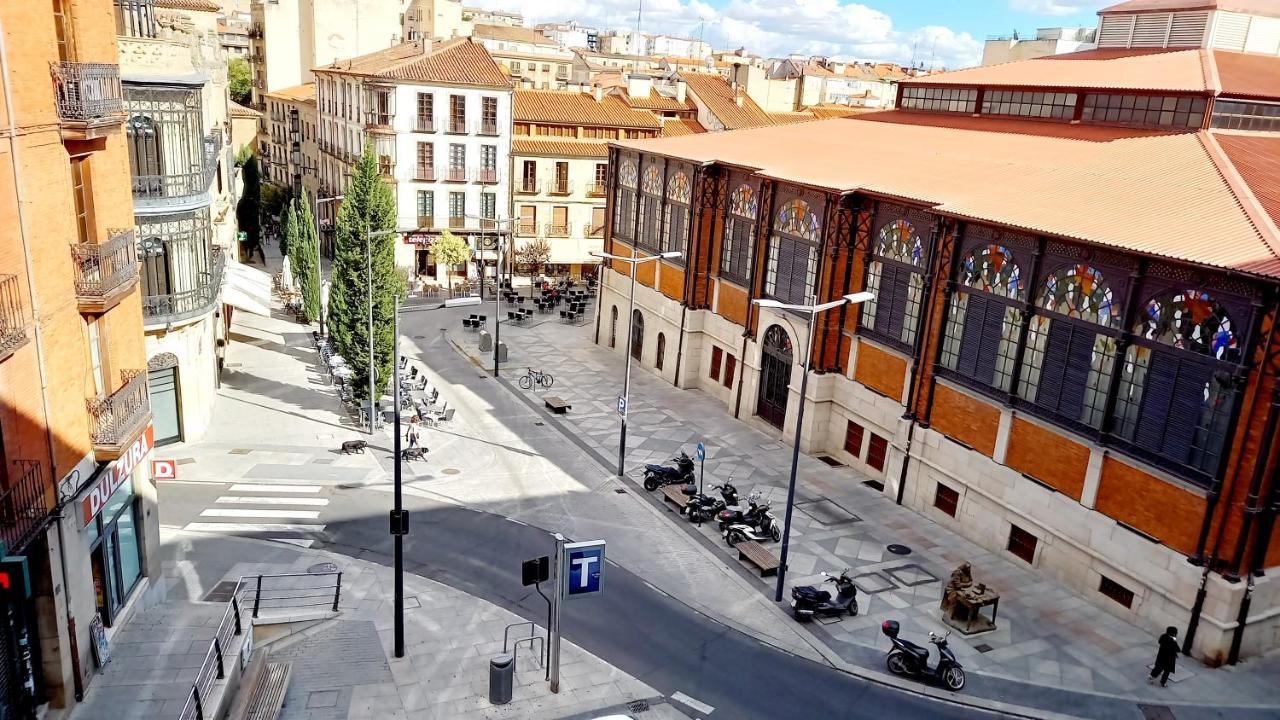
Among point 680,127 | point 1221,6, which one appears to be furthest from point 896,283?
point 680,127

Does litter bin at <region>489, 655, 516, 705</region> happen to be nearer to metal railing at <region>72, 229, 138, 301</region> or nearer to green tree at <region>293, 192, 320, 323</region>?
metal railing at <region>72, 229, 138, 301</region>

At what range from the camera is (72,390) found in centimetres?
1617

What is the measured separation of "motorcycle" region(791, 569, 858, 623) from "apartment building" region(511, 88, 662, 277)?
43678mm

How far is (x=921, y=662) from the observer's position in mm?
18969

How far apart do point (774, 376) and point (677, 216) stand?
33.5 feet

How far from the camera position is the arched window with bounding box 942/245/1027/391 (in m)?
24.6

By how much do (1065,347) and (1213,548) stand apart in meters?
5.86

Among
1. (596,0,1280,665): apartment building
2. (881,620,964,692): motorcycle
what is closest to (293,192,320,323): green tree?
(596,0,1280,665): apartment building

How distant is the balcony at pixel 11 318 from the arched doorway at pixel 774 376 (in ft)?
80.7

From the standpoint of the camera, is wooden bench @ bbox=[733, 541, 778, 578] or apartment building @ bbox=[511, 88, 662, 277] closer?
wooden bench @ bbox=[733, 541, 778, 578]

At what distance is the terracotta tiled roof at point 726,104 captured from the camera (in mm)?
69250

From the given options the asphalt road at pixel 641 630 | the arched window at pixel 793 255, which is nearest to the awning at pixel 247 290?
the asphalt road at pixel 641 630

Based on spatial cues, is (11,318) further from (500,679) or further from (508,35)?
(508,35)

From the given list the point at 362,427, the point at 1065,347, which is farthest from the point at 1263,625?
the point at 362,427
